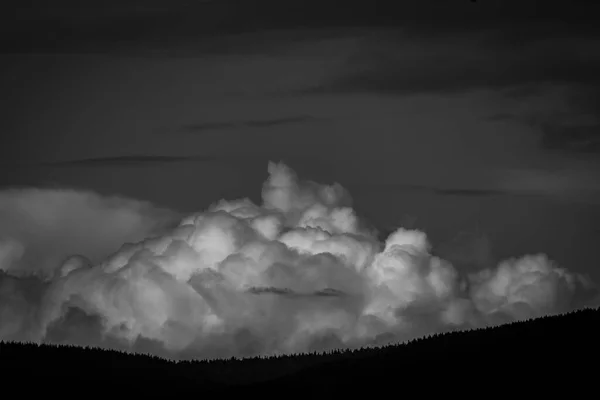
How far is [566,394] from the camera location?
192m

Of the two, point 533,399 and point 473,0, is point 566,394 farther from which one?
point 473,0

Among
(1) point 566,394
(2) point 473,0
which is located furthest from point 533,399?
(2) point 473,0

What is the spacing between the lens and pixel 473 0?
137875 mm

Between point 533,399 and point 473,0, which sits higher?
point 473,0

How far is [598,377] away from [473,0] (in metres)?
92.5

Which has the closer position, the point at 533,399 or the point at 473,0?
the point at 473,0

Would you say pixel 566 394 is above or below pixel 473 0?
below

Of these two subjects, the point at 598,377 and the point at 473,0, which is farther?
the point at 598,377

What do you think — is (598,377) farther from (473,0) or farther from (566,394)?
(473,0)

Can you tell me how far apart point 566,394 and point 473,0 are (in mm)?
88495

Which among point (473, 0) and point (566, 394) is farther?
point (566, 394)

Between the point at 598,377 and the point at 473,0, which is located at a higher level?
the point at 473,0

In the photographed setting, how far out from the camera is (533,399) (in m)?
199

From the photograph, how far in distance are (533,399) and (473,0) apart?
307 ft
